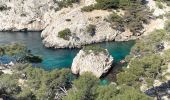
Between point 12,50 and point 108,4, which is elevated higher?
point 108,4

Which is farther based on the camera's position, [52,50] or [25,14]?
→ [25,14]

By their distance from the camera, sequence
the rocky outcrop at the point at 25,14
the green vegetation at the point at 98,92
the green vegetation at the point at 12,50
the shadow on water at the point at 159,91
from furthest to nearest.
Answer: the rocky outcrop at the point at 25,14, the green vegetation at the point at 12,50, the shadow on water at the point at 159,91, the green vegetation at the point at 98,92

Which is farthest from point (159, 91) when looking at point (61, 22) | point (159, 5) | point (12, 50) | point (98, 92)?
point (159, 5)

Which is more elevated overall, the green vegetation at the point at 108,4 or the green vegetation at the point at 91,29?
the green vegetation at the point at 108,4

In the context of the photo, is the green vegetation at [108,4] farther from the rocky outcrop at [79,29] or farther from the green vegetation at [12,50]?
the green vegetation at [12,50]

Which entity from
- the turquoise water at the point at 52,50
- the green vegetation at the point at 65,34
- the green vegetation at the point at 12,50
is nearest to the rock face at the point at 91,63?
the turquoise water at the point at 52,50

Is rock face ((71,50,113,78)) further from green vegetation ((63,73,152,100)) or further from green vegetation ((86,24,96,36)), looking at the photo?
green vegetation ((63,73,152,100))

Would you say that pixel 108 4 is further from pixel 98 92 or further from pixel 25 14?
pixel 98 92
